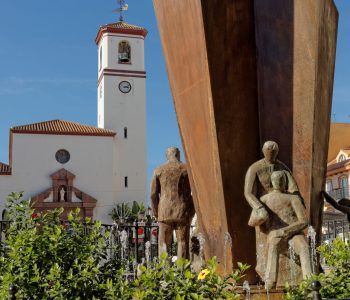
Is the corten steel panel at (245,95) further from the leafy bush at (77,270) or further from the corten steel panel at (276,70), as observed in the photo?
the leafy bush at (77,270)

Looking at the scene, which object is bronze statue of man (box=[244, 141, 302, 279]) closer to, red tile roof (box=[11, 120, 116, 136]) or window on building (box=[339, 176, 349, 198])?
window on building (box=[339, 176, 349, 198])

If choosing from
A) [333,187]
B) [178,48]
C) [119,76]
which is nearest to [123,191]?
[119,76]

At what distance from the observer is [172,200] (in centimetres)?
750

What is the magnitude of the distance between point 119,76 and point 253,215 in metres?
50.6

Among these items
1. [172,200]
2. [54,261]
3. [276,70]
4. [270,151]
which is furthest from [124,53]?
[54,261]

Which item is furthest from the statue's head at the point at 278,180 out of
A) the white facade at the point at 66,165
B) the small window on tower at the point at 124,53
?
the small window on tower at the point at 124,53

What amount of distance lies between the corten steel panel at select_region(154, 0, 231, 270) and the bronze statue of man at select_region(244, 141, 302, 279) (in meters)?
0.44

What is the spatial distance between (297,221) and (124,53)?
51594 millimetres

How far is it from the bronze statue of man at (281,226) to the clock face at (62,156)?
1889 inches

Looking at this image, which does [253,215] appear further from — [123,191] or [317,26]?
[123,191]

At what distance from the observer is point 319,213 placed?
6.11 meters

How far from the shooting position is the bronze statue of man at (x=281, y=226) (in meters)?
5.03

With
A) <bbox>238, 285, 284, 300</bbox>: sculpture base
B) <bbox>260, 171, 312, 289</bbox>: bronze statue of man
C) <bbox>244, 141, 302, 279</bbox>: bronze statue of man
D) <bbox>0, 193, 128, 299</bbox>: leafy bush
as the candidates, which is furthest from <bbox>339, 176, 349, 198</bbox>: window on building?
<bbox>0, 193, 128, 299</bbox>: leafy bush

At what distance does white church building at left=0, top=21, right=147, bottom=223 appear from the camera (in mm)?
50469
